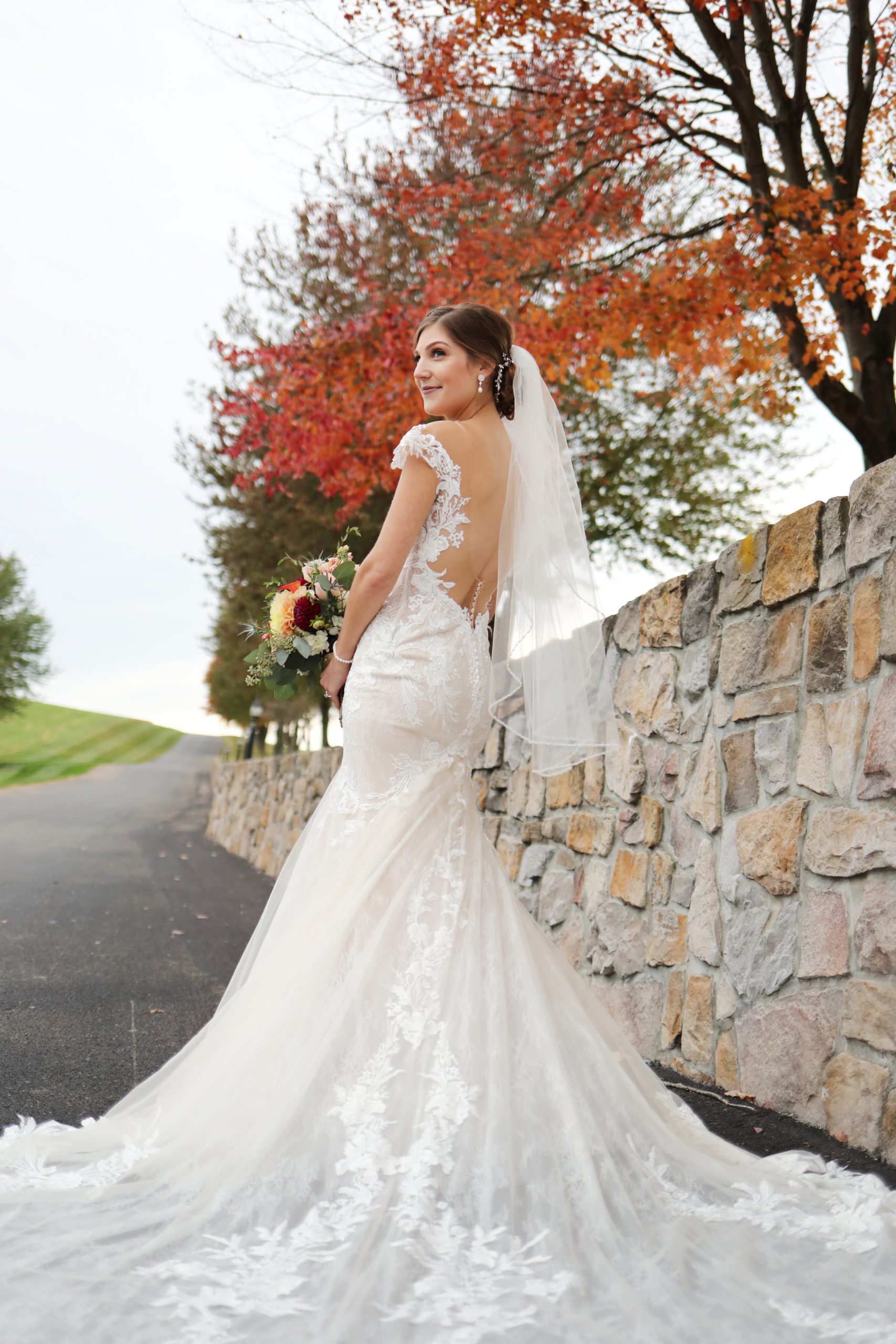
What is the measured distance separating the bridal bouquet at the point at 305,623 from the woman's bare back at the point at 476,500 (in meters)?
0.37

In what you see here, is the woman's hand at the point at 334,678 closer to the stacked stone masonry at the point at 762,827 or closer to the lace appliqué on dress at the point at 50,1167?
the lace appliqué on dress at the point at 50,1167

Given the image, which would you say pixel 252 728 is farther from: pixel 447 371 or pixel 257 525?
pixel 447 371

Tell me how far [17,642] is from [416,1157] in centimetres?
3354

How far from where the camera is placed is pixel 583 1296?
6.15 ft

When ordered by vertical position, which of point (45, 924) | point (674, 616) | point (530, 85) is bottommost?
point (45, 924)

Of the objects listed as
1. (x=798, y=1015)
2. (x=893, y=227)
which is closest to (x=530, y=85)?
(x=893, y=227)

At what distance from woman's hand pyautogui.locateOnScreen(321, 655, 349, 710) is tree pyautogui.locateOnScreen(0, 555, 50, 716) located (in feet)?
105

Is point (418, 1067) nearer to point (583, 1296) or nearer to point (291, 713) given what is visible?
point (583, 1296)

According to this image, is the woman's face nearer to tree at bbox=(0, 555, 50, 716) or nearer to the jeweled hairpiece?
the jeweled hairpiece

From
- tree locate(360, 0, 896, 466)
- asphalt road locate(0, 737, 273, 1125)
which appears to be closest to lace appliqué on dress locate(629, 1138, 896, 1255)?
asphalt road locate(0, 737, 273, 1125)

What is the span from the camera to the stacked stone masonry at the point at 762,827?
9.57 ft

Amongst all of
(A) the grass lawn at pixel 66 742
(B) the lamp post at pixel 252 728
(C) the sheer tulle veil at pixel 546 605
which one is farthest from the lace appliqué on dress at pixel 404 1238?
(A) the grass lawn at pixel 66 742

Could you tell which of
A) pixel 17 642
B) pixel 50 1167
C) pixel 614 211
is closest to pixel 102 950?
pixel 50 1167

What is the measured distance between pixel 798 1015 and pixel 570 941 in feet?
6.01
